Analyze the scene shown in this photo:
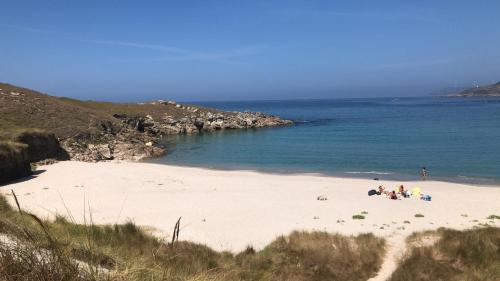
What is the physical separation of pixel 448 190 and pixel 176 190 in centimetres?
1757

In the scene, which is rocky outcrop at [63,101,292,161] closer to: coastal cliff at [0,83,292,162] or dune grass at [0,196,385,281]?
coastal cliff at [0,83,292,162]

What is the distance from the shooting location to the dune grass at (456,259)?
37.6 feet

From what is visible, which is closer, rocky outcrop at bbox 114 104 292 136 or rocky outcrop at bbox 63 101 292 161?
rocky outcrop at bbox 63 101 292 161

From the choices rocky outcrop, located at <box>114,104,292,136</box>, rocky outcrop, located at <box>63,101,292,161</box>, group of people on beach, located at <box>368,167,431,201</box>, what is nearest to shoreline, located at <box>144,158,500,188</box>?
group of people on beach, located at <box>368,167,431,201</box>

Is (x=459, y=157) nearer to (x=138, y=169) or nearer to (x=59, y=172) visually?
(x=138, y=169)

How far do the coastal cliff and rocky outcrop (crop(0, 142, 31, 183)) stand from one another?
10.8ft

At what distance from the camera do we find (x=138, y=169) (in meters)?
35.8

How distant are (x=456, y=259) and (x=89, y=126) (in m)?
52.8

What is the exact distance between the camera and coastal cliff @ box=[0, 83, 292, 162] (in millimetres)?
39188

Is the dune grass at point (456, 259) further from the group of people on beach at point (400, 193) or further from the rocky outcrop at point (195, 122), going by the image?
the rocky outcrop at point (195, 122)

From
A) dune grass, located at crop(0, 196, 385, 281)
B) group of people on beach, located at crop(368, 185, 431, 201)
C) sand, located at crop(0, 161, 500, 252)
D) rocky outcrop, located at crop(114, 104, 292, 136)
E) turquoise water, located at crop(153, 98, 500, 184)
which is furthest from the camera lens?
rocky outcrop, located at crop(114, 104, 292, 136)

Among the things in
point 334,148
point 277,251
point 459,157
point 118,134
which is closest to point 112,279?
point 277,251

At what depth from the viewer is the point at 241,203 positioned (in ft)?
76.7

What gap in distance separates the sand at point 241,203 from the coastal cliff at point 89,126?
17.4 ft
